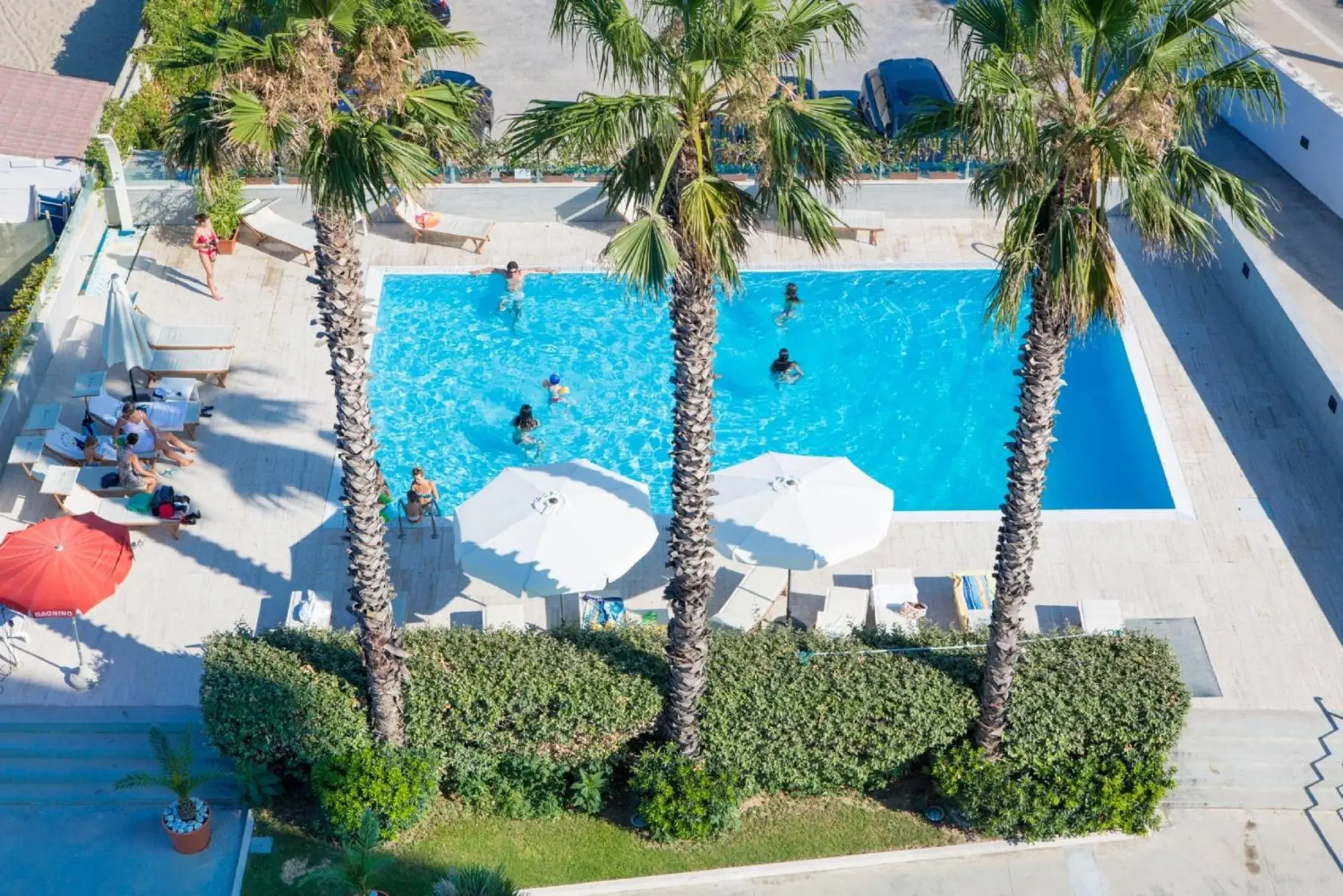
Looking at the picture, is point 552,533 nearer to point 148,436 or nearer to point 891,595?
point 891,595

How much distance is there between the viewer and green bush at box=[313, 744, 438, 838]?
19641 millimetres

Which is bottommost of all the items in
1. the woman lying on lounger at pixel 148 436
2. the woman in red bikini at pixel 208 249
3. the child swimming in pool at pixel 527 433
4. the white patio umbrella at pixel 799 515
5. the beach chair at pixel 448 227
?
the white patio umbrella at pixel 799 515

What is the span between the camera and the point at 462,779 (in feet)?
66.7

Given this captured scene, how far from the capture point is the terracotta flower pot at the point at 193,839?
782 inches

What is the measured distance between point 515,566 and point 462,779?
9.72 feet

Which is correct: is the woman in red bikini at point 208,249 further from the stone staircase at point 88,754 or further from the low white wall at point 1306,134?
the low white wall at point 1306,134

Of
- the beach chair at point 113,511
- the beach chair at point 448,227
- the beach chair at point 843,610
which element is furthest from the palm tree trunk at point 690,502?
the beach chair at point 448,227

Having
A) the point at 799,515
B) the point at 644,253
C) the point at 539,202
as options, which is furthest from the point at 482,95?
the point at 644,253

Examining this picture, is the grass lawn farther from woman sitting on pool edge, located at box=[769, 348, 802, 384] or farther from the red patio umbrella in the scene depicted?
woman sitting on pool edge, located at box=[769, 348, 802, 384]

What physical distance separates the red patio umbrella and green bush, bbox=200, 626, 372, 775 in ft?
6.16

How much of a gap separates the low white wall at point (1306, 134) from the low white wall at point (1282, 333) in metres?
2.79

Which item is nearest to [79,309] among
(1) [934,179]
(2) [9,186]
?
(2) [9,186]

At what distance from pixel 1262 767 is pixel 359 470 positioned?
1216cm

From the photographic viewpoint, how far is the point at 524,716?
20.0 meters
